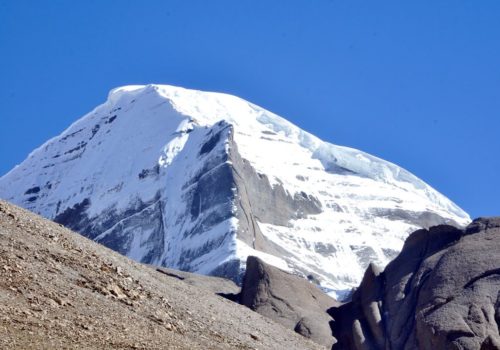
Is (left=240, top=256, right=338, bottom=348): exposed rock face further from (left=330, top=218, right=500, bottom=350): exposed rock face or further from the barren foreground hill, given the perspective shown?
the barren foreground hill

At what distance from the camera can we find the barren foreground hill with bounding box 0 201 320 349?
32.0 metres

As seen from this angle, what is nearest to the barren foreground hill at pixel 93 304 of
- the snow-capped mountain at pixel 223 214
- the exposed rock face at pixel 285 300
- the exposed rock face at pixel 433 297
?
A: the exposed rock face at pixel 433 297

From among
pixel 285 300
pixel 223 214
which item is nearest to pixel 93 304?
pixel 285 300

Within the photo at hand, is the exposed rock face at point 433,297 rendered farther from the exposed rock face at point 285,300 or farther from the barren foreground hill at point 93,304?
the barren foreground hill at point 93,304

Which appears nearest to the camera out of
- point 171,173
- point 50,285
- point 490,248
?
point 50,285

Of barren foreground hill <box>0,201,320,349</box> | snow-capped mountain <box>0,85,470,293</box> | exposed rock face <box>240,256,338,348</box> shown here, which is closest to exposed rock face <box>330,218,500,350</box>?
exposed rock face <box>240,256,338,348</box>

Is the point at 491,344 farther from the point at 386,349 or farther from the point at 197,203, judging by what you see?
the point at 197,203

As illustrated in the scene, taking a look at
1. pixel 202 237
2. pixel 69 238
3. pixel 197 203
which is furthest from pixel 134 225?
pixel 69 238

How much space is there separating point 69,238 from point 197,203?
126824mm

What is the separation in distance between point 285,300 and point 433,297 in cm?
1282

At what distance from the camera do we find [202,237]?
155125 millimetres

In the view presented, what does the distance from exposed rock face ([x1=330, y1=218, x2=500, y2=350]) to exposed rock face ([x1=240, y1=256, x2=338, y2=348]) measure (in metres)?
1.08

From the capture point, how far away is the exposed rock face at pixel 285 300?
64.9 metres

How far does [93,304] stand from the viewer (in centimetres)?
3544
